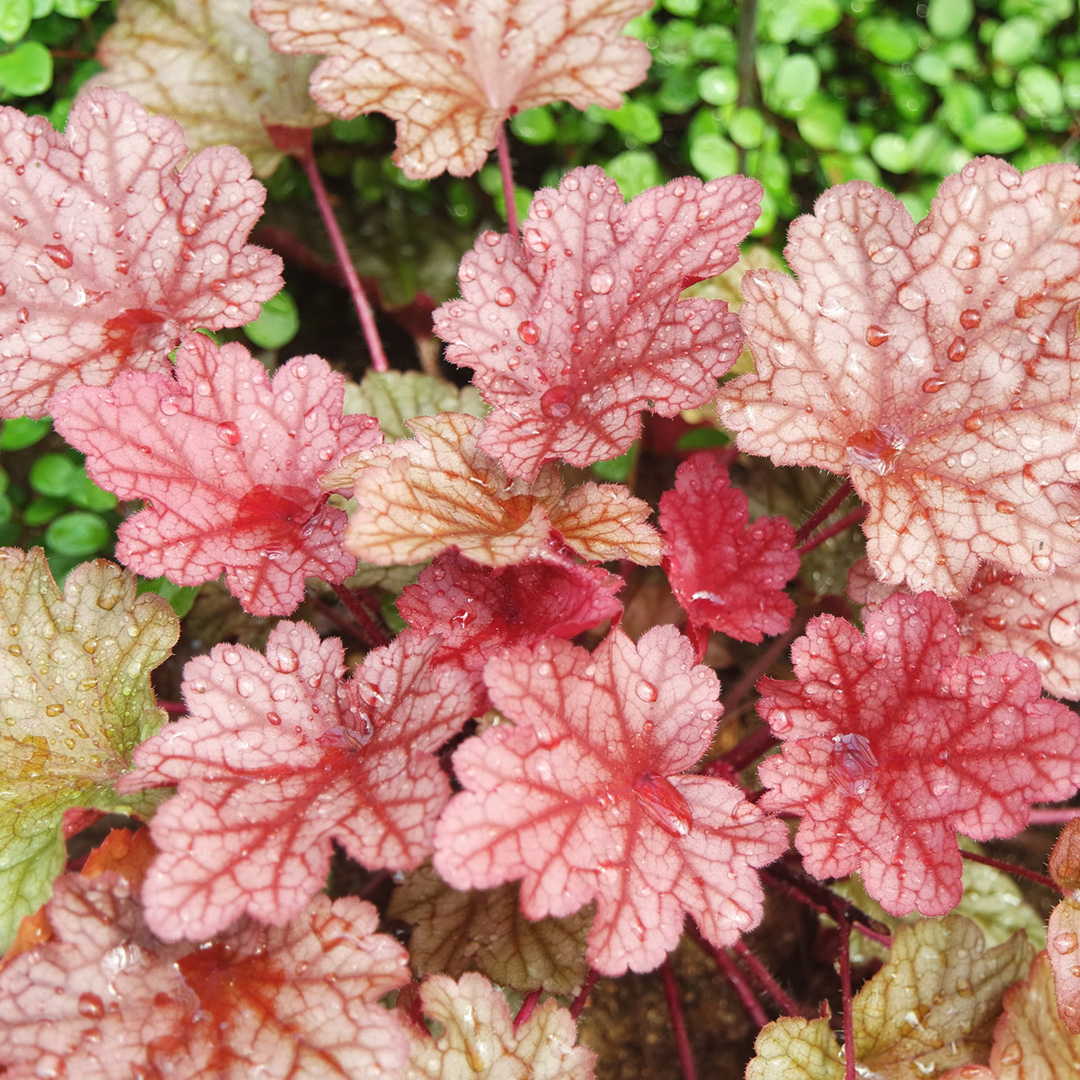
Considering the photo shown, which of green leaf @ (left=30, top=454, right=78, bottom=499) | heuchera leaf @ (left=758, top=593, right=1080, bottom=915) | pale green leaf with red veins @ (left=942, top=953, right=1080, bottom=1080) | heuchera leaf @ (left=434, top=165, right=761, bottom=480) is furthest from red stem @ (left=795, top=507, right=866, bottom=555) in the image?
green leaf @ (left=30, top=454, right=78, bottom=499)

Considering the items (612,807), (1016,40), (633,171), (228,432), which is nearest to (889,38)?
(1016,40)

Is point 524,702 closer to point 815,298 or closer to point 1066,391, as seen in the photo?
point 815,298

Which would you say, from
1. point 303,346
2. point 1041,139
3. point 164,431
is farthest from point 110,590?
point 1041,139

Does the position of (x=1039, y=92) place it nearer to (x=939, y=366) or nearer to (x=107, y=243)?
(x=939, y=366)

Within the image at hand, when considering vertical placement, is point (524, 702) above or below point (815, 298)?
below

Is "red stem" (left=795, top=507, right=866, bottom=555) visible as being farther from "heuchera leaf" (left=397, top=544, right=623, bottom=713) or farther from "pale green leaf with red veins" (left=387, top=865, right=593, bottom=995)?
"pale green leaf with red veins" (left=387, top=865, right=593, bottom=995)

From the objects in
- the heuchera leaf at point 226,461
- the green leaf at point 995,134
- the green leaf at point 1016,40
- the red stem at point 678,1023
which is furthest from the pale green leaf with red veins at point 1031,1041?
the green leaf at point 1016,40
